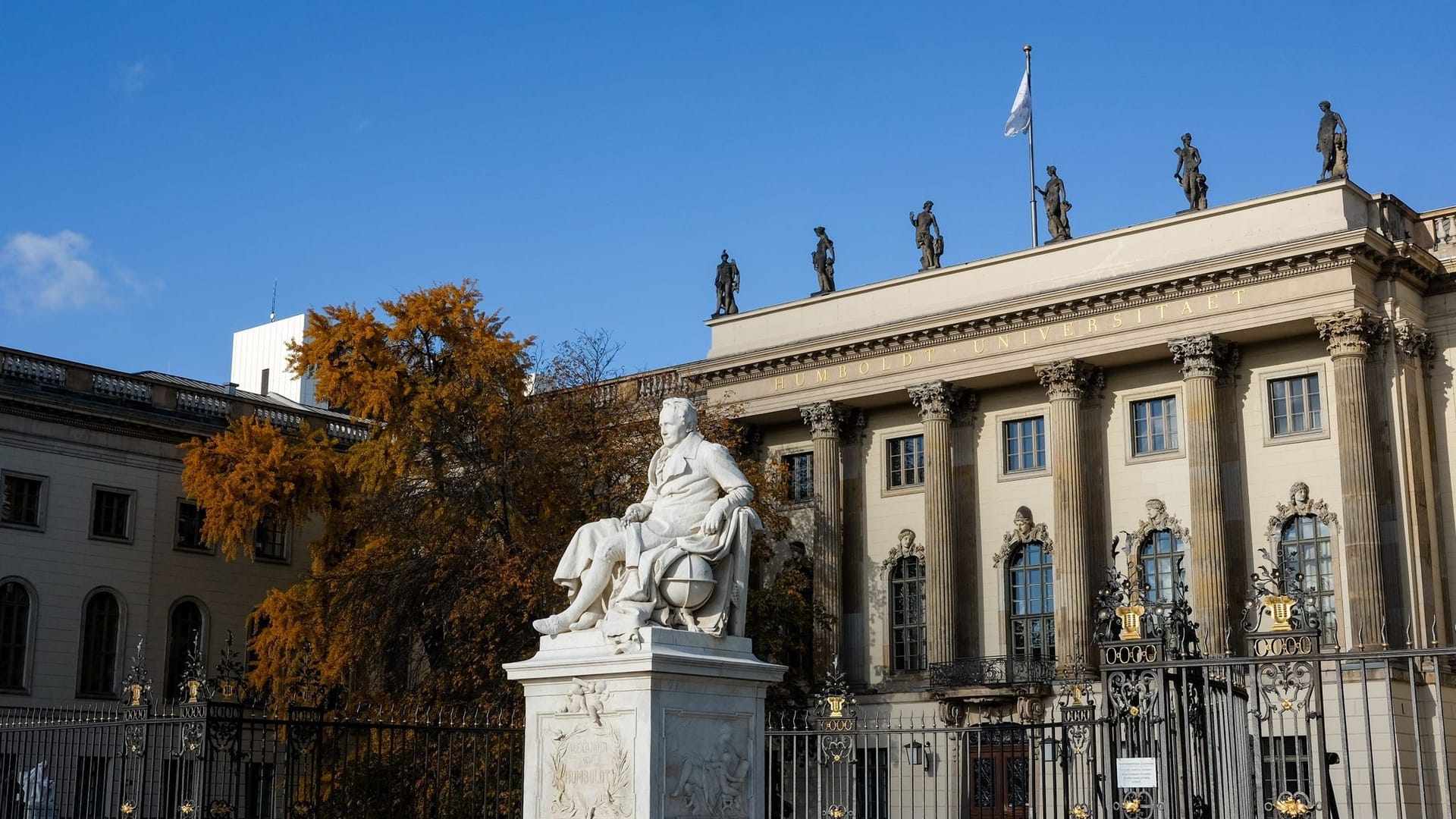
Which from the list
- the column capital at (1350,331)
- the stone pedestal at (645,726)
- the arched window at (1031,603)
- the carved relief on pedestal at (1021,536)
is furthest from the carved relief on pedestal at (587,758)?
the carved relief on pedestal at (1021,536)

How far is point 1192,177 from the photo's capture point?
3984 cm

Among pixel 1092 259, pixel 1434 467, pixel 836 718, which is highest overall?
pixel 1092 259

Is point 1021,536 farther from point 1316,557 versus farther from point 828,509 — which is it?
point 1316,557

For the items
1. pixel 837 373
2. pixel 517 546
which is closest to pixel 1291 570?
pixel 837 373

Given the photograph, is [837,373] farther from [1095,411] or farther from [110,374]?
[110,374]

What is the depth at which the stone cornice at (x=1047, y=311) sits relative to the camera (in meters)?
36.2

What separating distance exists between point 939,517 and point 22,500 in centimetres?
2276

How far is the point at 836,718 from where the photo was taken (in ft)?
56.0

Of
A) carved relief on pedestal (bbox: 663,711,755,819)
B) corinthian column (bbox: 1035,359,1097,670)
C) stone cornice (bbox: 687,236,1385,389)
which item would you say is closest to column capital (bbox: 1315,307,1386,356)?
stone cornice (bbox: 687,236,1385,389)

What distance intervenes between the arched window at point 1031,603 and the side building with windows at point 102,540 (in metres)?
19.1

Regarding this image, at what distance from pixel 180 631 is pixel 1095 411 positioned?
24745 mm

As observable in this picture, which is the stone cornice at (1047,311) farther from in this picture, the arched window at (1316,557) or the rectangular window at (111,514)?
the rectangular window at (111,514)

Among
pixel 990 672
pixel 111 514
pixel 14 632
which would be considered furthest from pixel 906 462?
pixel 14 632

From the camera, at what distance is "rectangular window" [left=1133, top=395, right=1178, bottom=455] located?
129 feet
